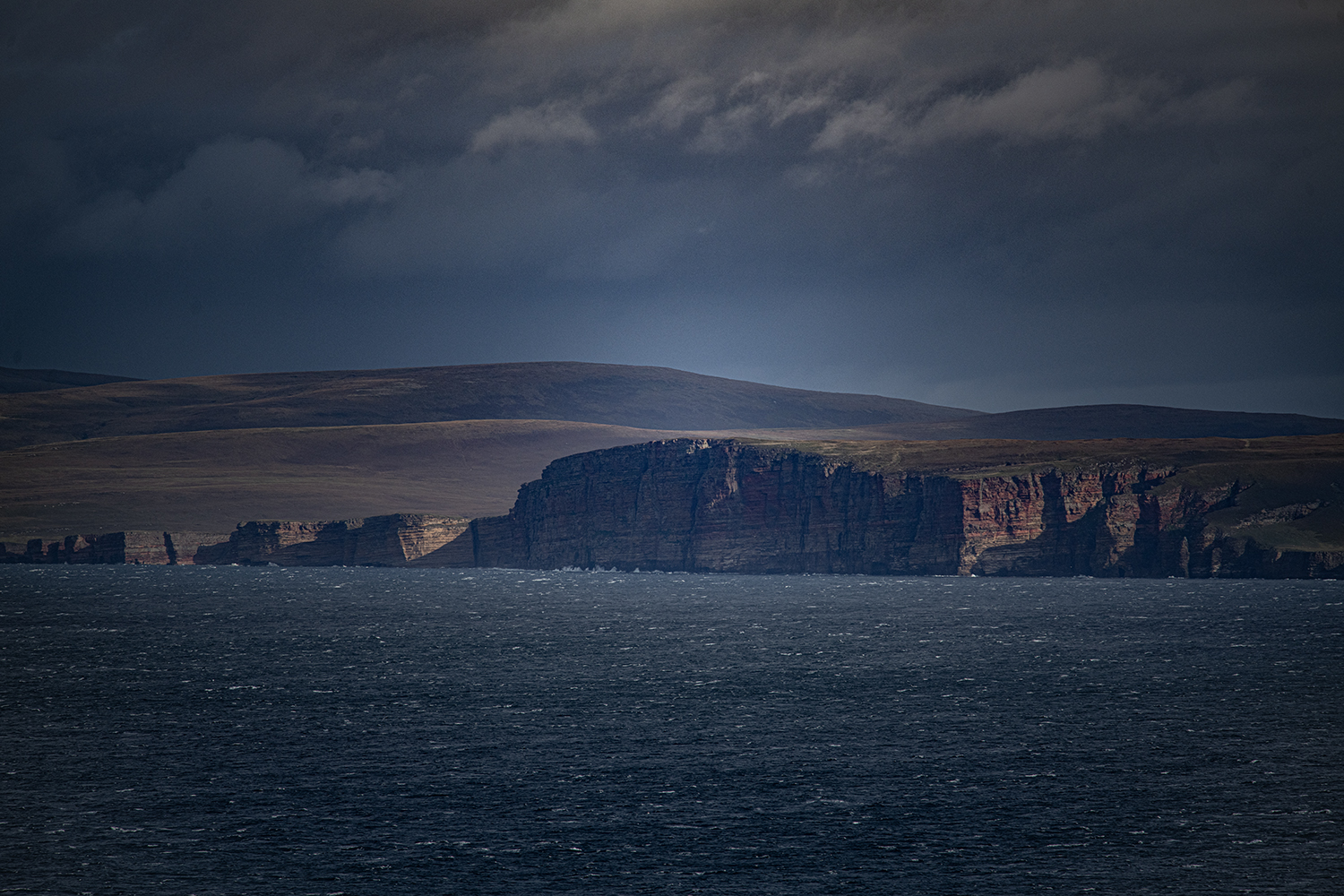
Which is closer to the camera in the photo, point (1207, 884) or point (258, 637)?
point (1207, 884)

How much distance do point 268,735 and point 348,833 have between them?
66.4 feet

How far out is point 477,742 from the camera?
214 ft

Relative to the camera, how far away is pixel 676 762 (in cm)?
6088

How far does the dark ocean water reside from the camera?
4509cm

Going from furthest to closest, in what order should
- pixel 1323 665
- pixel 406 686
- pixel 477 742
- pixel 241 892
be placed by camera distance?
pixel 1323 665 < pixel 406 686 < pixel 477 742 < pixel 241 892

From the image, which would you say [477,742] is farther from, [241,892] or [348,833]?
[241,892]

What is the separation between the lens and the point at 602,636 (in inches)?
4643

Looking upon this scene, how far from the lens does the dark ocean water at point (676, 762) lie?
148ft

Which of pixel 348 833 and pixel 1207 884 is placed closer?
pixel 1207 884

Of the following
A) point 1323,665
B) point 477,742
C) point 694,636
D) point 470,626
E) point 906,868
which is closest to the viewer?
point 906,868

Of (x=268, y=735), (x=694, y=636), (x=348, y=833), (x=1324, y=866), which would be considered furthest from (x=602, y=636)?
(x=1324, y=866)

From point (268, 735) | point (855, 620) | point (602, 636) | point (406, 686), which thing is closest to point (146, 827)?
point (268, 735)

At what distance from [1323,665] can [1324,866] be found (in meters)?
54.3

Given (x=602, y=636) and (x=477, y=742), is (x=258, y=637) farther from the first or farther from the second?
(x=477, y=742)
